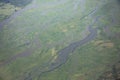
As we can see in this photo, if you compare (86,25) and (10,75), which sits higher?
(86,25)

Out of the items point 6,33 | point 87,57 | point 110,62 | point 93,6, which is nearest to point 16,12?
point 6,33

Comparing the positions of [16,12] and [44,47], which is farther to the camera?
[16,12]

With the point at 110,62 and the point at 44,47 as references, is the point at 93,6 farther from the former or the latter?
the point at 110,62

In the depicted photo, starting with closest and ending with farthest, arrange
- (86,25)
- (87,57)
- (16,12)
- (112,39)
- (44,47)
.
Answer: (87,57), (112,39), (44,47), (86,25), (16,12)

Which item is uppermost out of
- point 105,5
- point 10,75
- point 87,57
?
point 105,5

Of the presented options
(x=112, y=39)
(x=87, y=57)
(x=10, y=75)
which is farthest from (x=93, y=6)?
(x=10, y=75)

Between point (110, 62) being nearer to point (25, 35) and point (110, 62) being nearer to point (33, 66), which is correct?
point (33, 66)

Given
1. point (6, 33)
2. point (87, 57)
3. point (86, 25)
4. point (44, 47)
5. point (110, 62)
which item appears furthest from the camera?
point (6, 33)
